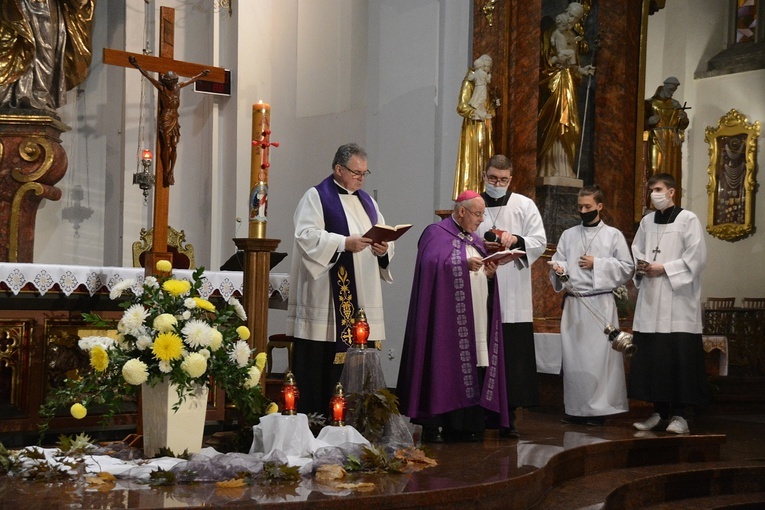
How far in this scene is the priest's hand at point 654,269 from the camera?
282 inches

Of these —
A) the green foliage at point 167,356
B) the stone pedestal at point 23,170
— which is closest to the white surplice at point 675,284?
the green foliage at point 167,356

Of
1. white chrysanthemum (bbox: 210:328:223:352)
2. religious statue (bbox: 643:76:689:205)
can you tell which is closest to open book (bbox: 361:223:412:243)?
white chrysanthemum (bbox: 210:328:223:352)

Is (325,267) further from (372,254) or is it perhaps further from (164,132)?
(164,132)

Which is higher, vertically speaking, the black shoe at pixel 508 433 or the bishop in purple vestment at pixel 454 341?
the bishop in purple vestment at pixel 454 341

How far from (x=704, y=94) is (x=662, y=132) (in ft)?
8.87

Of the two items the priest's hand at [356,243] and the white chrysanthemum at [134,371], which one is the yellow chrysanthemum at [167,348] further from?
the priest's hand at [356,243]

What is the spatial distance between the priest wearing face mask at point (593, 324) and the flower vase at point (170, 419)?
319 centimetres

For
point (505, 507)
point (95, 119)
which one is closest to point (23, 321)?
point (505, 507)

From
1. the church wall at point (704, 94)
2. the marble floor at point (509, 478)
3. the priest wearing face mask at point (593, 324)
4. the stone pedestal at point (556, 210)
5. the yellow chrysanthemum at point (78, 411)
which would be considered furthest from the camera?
the church wall at point (704, 94)

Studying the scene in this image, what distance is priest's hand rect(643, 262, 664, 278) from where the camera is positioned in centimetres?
716

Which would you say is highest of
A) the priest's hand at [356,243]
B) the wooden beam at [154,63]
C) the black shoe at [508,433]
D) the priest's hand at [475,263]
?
the wooden beam at [154,63]

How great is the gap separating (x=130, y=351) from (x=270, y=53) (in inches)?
270

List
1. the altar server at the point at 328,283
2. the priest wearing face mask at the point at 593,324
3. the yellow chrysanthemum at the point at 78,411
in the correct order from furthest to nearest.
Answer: the priest wearing face mask at the point at 593,324
the altar server at the point at 328,283
the yellow chrysanthemum at the point at 78,411

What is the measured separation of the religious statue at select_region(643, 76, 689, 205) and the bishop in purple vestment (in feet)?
17.9
